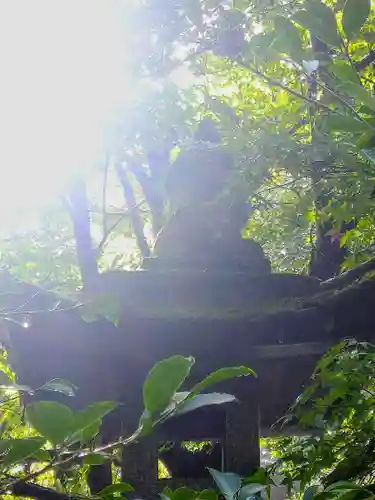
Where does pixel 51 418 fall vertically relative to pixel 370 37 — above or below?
below

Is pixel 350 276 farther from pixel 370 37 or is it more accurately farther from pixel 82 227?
pixel 82 227

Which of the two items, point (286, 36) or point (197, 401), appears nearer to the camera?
point (197, 401)

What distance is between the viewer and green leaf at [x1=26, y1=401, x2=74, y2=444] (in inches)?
11.8

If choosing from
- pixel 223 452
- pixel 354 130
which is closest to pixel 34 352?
pixel 223 452

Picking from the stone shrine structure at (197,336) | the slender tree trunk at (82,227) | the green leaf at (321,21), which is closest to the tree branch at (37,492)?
the green leaf at (321,21)

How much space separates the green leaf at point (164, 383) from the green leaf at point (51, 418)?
0.04 m

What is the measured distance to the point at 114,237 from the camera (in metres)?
2.66

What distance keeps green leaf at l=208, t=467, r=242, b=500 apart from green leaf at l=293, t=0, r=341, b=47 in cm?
34

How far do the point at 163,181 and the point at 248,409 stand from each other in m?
0.51

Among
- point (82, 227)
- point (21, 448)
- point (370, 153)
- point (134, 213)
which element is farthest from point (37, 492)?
point (134, 213)

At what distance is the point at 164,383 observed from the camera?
11.7 inches

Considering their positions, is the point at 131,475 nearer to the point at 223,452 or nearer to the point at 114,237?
the point at 223,452

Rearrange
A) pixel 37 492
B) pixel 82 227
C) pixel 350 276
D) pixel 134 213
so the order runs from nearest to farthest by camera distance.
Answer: pixel 37 492 < pixel 350 276 < pixel 82 227 < pixel 134 213

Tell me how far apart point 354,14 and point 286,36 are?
0.05 meters
